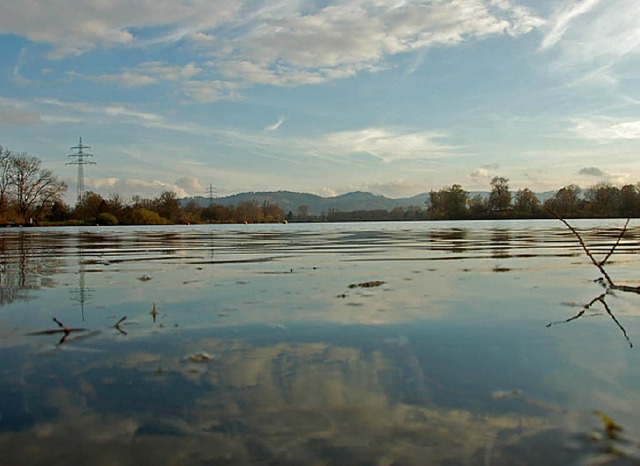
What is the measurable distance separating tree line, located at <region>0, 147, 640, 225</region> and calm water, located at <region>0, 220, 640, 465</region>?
41.2 metres

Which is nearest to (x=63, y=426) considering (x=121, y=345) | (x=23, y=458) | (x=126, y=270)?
(x=23, y=458)

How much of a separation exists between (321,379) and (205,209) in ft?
345

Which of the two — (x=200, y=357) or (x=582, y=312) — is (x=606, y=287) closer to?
(x=582, y=312)

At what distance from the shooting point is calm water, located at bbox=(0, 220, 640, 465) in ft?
7.27

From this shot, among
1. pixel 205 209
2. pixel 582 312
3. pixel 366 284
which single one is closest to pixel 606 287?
pixel 582 312

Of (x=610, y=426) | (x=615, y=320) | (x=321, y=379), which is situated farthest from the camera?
(x=615, y=320)

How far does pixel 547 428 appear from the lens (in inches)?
93.7

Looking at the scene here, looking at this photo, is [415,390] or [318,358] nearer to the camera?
[415,390]

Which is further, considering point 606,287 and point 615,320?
point 606,287

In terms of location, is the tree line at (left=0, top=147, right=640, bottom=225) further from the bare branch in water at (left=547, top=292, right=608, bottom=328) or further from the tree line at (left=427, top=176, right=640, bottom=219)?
the bare branch in water at (left=547, top=292, right=608, bottom=328)

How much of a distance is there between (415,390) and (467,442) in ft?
2.14

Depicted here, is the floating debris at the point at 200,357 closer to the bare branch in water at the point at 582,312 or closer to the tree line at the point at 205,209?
the bare branch in water at the point at 582,312

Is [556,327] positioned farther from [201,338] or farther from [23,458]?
[23,458]

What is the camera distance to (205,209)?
105312 millimetres
